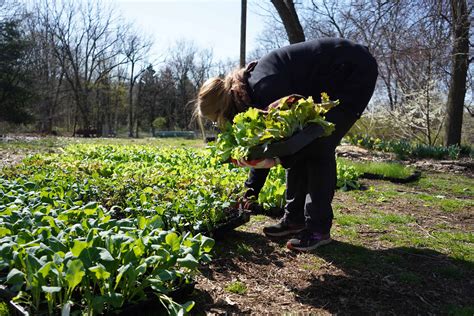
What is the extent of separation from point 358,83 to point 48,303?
2.44 metres

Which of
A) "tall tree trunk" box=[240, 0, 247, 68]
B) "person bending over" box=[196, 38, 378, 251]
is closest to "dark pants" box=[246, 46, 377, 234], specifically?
"person bending over" box=[196, 38, 378, 251]

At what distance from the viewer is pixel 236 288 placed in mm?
2389

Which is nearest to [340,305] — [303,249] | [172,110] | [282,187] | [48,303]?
[303,249]

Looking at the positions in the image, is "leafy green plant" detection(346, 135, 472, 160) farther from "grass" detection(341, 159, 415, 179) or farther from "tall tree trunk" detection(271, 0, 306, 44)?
"tall tree trunk" detection(271, 0, 306, 44)

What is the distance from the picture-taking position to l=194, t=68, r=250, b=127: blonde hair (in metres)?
2.90

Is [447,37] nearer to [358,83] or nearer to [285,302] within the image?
[358,83]

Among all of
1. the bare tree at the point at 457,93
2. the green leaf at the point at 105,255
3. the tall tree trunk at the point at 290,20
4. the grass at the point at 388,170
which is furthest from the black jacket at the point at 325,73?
the bare tree at the point at 457,93

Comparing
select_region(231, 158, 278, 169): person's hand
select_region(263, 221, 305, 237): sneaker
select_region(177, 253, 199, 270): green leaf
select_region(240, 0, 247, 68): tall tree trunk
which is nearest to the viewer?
select_region(177, 253, 199, 270): green leaf

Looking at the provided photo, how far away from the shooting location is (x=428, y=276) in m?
2.62

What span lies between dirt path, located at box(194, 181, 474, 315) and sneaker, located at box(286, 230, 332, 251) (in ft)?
0.20

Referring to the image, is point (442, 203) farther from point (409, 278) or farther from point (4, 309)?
point (4, 309)

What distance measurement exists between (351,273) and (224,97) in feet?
5.08

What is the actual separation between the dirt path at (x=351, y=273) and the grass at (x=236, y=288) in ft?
0.03

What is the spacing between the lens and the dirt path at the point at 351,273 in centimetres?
222
